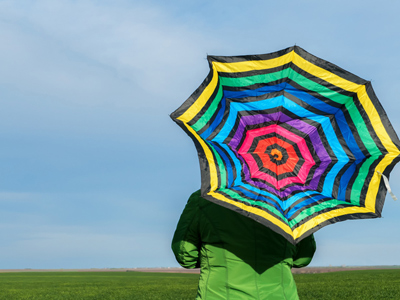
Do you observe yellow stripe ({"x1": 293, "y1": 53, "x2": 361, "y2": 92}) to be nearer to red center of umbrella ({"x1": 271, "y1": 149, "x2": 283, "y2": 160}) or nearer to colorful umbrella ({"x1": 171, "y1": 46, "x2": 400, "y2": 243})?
colorful umbrella ({"x1": 171, "y1": 46, "x2": 400, "y2": 243})

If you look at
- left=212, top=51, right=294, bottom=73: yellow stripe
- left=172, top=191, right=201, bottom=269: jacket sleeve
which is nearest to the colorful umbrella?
left=212, top=51, right=294, bottom=73: yellow stripe

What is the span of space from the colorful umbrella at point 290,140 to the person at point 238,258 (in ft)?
0.87

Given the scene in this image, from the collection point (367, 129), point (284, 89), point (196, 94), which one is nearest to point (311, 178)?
point (367, 129)

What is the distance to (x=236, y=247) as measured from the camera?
3.72 meters

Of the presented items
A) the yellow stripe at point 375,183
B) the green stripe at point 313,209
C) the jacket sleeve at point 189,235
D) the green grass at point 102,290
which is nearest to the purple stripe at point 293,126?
the green stripe at point 313,209

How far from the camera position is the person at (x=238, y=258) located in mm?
3664

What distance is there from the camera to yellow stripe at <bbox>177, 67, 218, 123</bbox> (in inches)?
140

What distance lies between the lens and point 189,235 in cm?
394

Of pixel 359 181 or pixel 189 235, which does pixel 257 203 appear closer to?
pixel 189 235

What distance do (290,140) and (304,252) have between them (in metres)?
1.09

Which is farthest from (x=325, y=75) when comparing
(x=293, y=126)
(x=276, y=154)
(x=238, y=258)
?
(x=238, y=258)

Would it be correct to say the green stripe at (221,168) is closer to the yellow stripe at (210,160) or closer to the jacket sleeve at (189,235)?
the yellow stripe at (210,160)

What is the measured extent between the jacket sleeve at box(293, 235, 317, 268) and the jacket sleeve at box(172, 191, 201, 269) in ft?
3.08

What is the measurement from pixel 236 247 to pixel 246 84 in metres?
1.32
